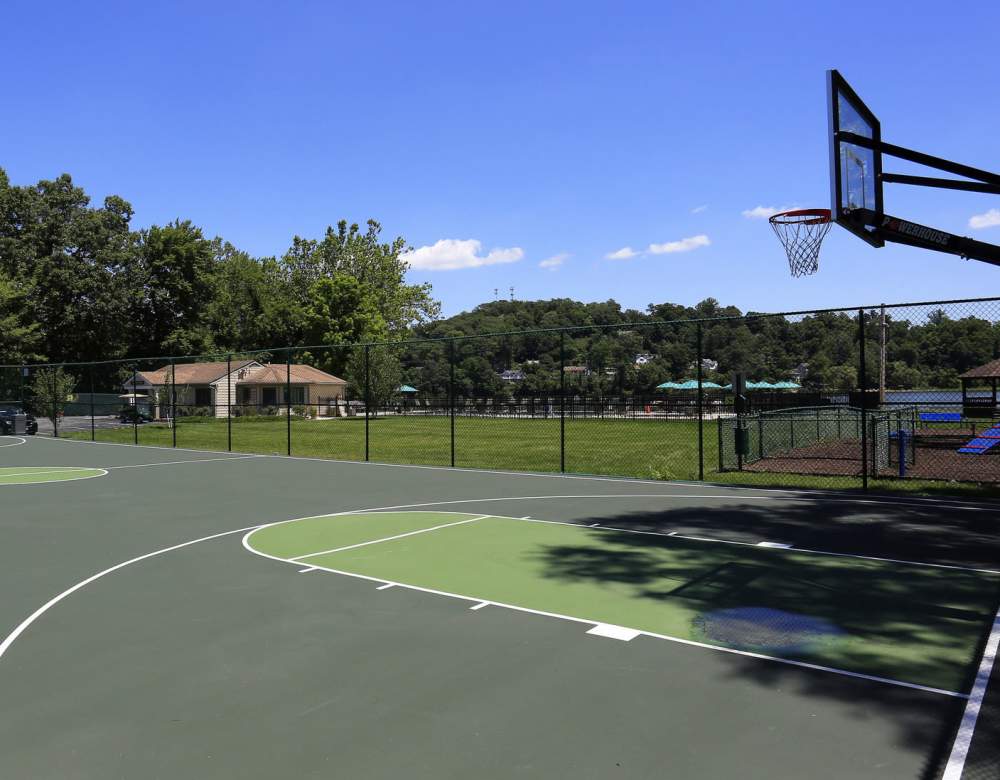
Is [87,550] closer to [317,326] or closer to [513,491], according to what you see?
[513,491]

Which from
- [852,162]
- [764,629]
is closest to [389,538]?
[764,629]

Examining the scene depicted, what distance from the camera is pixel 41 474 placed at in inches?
661

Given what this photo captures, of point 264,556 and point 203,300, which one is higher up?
point 203,300

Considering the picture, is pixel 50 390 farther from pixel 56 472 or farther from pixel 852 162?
pixel 852 162

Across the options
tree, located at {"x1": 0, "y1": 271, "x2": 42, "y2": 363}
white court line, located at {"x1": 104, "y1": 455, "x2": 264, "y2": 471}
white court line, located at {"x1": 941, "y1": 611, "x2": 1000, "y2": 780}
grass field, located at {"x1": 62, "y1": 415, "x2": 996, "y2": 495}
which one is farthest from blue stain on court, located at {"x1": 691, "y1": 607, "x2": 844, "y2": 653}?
tree, located at {"x1": 0, "y1": 271, "x2": 42, "y2": 363}

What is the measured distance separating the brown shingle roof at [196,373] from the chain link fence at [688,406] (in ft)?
26.8

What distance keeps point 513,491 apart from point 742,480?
466cm

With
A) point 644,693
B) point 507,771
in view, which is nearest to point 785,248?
point 644,693

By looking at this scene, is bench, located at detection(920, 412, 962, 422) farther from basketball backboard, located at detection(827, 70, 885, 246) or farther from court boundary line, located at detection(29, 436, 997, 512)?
basketball backboard, located at detection(827, 70, 885, 246)

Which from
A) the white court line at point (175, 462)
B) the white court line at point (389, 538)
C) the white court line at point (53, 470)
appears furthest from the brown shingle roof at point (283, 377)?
the white court line at point (389, 538)

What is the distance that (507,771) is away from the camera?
3.52 m

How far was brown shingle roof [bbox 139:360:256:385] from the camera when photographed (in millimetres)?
50875

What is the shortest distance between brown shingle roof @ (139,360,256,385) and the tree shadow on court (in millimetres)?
45248

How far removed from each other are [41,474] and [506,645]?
51.0 ft
